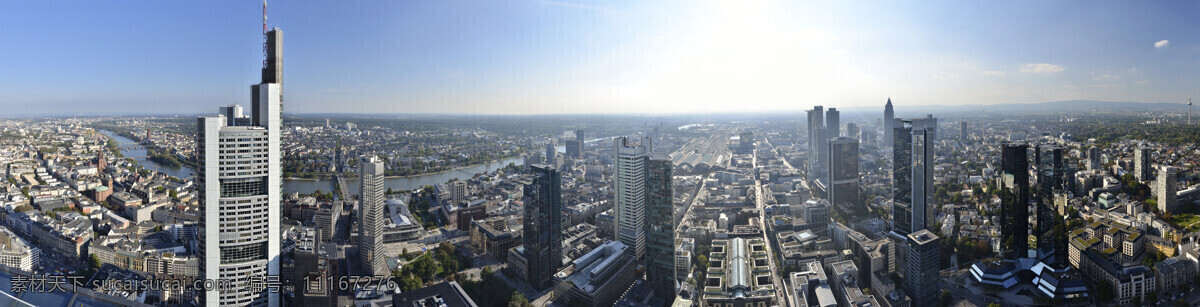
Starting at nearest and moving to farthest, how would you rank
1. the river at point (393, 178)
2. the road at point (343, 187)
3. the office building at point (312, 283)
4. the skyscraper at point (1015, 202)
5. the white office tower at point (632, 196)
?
the office building at point (312, 283) < the white office tower at point (632, 196) < the skyscraper at point (1015, 202) < the road at point (343, 187) < the river at point (393, 178)

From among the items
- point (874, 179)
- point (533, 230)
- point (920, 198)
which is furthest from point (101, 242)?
point (874, 179)

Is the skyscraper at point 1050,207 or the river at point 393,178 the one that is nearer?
the skyscraper at point 1050,207

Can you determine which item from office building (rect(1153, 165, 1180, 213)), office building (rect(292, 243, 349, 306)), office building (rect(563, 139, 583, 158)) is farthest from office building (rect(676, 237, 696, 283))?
office building (rect(1153, 165, 1180, 213))

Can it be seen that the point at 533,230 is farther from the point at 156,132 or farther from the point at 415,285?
the point at 156,132

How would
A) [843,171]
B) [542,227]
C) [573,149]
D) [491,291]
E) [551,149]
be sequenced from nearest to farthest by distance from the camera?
[491,291]
[542,227]
[843,171]
[551,149]
[573,149]

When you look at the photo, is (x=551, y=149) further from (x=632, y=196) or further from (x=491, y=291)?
(x=491, y=291)

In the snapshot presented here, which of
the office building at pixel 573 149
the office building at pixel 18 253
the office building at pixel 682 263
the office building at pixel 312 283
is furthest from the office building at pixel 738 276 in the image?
the office building at pixel 18 253

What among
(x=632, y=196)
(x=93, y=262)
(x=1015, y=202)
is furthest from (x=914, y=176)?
(x=93, y=262)

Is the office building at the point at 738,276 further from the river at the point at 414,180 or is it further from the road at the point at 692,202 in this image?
the river at the point at 414,180
